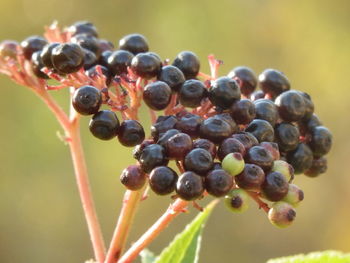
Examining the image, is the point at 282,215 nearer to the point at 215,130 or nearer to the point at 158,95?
the point at 215,130

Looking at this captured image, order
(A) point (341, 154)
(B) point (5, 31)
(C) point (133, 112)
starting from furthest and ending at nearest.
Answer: (B) point (5, 31) → (A) point (341, 154) → (C) point (133, 112)

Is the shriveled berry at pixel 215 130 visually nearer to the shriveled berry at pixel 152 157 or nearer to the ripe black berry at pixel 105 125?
the shriveled berry at pixel 152 157

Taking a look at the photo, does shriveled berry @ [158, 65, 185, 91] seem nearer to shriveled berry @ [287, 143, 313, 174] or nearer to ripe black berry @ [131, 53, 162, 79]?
ripe black berry @ [131, 53, 162, 79]

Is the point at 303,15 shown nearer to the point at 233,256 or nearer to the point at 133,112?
the point at 233,256

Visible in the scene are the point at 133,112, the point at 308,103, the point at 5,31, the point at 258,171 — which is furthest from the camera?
the point at 5,31

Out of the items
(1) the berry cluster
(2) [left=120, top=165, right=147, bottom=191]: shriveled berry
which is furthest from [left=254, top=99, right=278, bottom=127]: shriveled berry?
(2) [left=120, top=165, right=147, bottom=191]: shriveled berry

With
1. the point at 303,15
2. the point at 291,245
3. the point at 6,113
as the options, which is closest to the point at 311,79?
the point at 303,15

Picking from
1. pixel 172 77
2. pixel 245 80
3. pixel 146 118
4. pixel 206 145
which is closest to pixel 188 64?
pixel 172 77
